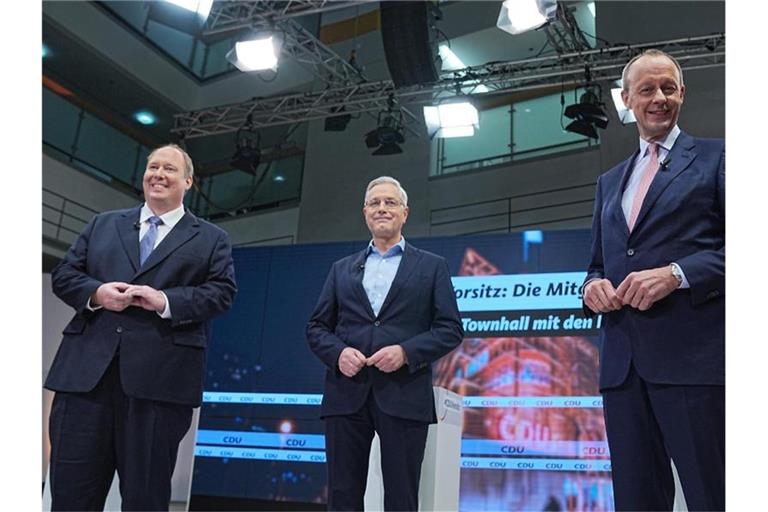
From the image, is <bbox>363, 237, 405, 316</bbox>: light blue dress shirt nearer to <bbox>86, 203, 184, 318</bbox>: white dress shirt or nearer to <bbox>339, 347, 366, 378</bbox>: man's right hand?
<bbox>339, 347, 366, 378</bbox>: man's right hand

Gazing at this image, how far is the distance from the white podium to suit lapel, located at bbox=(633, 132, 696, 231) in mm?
1952

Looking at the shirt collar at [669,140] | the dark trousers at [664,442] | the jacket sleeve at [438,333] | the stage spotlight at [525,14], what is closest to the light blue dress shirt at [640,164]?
the shirt collar at [669,140]

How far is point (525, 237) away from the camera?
6.98 m

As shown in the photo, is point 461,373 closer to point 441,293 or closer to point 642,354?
point 441,293

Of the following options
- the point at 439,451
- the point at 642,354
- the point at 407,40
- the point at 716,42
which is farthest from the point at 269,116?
the point at 642,354

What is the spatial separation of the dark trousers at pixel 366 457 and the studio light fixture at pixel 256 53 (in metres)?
5.45

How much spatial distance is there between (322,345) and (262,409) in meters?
5.03

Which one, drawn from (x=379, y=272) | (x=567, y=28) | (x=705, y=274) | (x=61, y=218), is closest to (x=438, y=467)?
(x=379, y=272)

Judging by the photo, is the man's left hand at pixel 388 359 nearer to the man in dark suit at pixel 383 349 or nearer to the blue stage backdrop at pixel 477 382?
the man in dark suit at pixel 383 349

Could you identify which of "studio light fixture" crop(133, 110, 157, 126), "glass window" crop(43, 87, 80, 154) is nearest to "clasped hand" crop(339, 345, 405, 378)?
"glass window" crop(43, 87, 80, 154)

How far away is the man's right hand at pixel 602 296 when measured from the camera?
164 centimetres

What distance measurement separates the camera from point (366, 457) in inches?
93.7

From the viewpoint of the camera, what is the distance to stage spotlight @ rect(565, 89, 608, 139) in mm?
7023

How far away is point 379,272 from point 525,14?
Answer: 403cm
